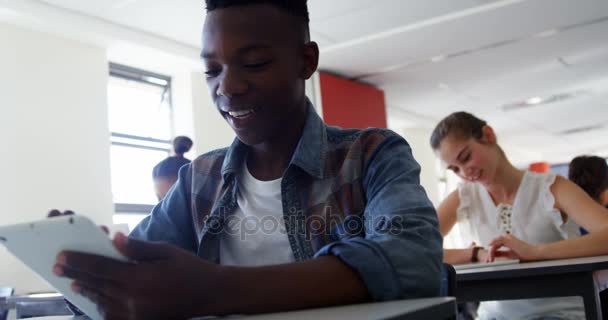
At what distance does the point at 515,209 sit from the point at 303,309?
1817 mm

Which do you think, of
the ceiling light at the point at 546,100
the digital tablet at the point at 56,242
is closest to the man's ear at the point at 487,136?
the digital tablet at the point at 56,242

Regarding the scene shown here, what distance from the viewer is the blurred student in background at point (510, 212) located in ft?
6.65

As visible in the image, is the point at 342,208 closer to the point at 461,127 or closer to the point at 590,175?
the point at 461,127

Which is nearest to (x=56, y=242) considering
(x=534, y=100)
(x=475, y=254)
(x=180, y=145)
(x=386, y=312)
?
(x=386, y=312)

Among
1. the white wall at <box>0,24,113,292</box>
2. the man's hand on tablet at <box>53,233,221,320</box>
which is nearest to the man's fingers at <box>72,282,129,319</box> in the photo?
the man's hand on tablet at <box>53,233,221,320</box>

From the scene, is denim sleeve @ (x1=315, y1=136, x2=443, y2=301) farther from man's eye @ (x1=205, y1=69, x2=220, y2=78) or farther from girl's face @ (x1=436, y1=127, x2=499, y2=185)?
girl's face @ (x1=436, y1=127, x2=499, y2=185)

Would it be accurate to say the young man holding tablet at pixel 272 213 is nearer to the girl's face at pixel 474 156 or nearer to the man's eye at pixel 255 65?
the man's eye at pixel 255 65

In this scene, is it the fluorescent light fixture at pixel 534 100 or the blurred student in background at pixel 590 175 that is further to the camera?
the fluorescent light fixture at pixel 534 100

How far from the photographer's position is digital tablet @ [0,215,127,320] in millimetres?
596

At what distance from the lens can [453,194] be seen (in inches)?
104

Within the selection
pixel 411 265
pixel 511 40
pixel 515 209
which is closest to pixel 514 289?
pixel 515 209

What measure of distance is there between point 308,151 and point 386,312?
474 millimetres

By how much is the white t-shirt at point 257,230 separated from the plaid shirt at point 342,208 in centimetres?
2

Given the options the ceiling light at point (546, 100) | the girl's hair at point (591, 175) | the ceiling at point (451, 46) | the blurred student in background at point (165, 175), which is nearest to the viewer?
the girl's hair at point (591, 175)
